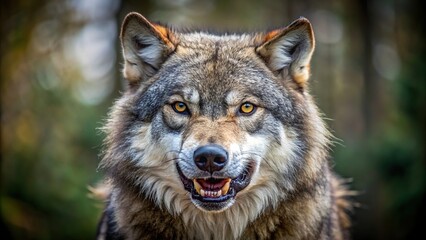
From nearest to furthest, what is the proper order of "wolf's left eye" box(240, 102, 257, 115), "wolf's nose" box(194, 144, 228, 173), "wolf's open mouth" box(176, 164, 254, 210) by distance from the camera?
"wolf's nose" box(194, 144, 228, 173) → "wolf's open mouth" box(176, 164, 254, 210) → "wolf's left eye" box(240, 102, 257, 115)

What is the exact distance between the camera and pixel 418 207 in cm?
1265

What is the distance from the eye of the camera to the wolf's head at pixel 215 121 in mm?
4941

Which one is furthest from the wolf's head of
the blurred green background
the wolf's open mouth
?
the blurred green background

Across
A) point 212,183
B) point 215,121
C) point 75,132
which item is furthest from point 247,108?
point 75,132

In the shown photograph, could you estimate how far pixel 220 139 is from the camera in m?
4.80

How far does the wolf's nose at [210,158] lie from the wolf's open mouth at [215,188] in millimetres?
211

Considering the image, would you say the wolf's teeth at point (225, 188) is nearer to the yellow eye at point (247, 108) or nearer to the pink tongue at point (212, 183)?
the pink tongue at point (212, 183)

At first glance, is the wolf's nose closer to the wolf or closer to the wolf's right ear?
the wolf

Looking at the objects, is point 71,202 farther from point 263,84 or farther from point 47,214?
point 263,84

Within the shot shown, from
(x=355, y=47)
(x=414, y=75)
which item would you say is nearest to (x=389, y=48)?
(x=355, y=47)

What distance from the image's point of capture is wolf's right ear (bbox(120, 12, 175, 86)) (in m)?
5.63

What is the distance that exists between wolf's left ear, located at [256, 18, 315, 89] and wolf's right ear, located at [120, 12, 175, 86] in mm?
907

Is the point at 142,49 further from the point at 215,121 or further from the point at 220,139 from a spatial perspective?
the point at 220,139

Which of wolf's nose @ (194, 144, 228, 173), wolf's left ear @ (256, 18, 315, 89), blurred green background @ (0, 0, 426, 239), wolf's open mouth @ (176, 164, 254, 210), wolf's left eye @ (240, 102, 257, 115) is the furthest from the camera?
blurred green background @ (0, 0, 426, 239)
